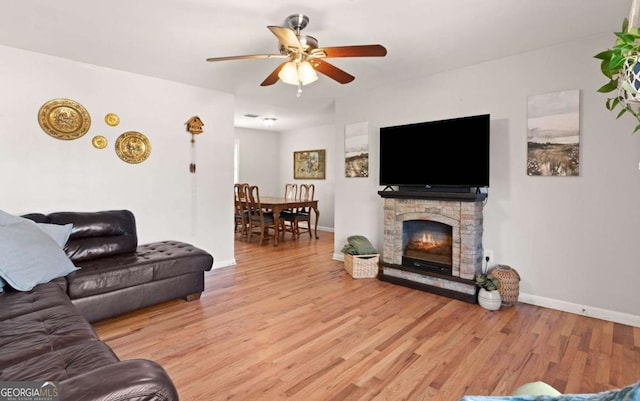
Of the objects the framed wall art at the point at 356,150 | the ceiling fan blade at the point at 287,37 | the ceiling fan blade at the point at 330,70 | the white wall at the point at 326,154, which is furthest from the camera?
the white wall at the point at 326,154

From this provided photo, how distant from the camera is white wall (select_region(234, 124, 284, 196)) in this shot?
7.95 meters

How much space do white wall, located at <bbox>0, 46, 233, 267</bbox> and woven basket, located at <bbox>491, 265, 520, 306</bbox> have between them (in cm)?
335

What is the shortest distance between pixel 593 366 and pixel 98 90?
4.87 metres

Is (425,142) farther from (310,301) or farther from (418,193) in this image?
(310,301)

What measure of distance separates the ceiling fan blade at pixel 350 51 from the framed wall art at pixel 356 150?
6.71 feet

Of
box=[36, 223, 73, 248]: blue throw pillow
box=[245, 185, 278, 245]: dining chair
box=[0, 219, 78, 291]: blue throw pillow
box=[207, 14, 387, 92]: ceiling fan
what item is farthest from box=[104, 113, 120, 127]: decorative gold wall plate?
box=[245, 185, 278, 245]: dining chair

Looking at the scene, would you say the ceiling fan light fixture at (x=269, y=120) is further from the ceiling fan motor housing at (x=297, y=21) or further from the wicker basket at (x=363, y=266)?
the ceiling fan motor housing at (x=297, y=21)

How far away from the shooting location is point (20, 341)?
1449 mm

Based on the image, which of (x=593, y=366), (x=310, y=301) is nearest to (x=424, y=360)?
(x=593, y=366)

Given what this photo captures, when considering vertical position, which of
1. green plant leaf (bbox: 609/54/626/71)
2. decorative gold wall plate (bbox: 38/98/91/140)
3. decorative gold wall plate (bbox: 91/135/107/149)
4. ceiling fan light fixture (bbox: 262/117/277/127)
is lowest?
green plant leaf (bbox: 609/54/626/71)

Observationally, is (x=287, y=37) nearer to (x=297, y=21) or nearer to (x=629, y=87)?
(x=297, y=21)

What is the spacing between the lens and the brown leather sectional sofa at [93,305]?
3.10 ft

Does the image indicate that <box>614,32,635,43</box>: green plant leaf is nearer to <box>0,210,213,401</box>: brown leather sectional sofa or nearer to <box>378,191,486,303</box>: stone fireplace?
<box>0,210,213,401</box>: brown leather sectional sofa

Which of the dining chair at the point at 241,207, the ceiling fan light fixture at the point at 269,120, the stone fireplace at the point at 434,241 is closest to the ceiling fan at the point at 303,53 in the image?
the stone fireplace at the point at 434,241
